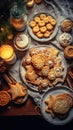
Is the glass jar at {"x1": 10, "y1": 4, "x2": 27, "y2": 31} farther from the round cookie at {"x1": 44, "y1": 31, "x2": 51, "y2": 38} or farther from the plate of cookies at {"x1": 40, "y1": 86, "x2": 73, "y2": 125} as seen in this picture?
the plate of cookies at {"x1": 40, "y1": 86, "x2": 73, "y2": 125}

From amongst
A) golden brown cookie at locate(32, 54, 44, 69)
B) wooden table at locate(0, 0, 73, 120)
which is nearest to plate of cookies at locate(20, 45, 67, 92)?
golden brown cookie at locate(32, 54, 44, 69)

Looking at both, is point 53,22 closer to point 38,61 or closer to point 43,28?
point 43,28

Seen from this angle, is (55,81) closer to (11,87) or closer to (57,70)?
(57,70)

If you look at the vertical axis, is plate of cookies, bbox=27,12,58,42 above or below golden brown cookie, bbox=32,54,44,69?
above

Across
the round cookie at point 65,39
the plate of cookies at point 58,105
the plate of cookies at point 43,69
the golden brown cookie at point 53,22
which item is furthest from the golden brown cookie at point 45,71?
the golden brown cookie at point 53,22

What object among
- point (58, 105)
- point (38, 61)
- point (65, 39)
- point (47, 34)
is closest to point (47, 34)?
point (47, 34)

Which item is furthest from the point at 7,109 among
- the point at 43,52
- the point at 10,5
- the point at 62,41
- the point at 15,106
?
the point at 10,5

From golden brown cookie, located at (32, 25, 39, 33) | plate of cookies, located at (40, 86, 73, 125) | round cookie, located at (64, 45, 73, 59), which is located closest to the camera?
plate of cookies, located at (40, 86, 73, 125)
